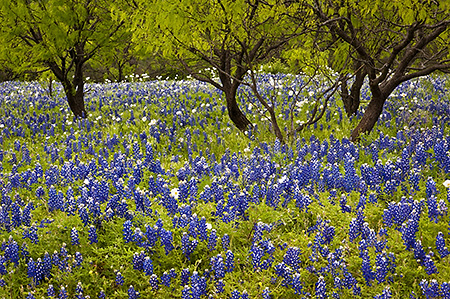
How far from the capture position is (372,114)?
8.49 meters

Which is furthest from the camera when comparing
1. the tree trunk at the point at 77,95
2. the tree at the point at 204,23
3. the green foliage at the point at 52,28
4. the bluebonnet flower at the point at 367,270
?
the tree trunk at the point at 77,95

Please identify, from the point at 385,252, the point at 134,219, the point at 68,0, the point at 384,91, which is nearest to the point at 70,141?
the point at 68,0

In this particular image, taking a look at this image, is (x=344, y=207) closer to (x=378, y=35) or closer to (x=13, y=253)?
(x=13, y=253)

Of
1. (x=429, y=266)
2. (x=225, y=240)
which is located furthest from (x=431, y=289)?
(x=225, y=240)

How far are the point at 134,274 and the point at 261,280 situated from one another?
1.25m

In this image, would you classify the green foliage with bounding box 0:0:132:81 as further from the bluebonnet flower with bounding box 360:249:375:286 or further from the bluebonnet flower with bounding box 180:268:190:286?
the bluebonnet flower with bounding box 360:249:375:286

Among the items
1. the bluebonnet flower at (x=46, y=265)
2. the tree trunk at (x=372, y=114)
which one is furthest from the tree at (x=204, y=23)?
the bluebonnet flower at (x=46, y=265)

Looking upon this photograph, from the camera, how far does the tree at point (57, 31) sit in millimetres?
10664

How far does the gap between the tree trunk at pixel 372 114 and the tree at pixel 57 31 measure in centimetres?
584

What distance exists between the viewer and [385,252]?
3.94 meters

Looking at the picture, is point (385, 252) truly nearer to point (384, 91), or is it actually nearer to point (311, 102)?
point (384, 91)

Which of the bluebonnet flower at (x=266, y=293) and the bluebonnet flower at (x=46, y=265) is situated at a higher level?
the bluebonnet flower at (x=266, y=293)

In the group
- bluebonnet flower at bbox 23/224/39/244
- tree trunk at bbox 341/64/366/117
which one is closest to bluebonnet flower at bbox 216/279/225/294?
bluebonnet flower at bbox 23/224/39/244

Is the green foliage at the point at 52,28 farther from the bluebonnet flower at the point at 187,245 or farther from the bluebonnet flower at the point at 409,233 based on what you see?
the bluebonnet flower at the point at 409,233
